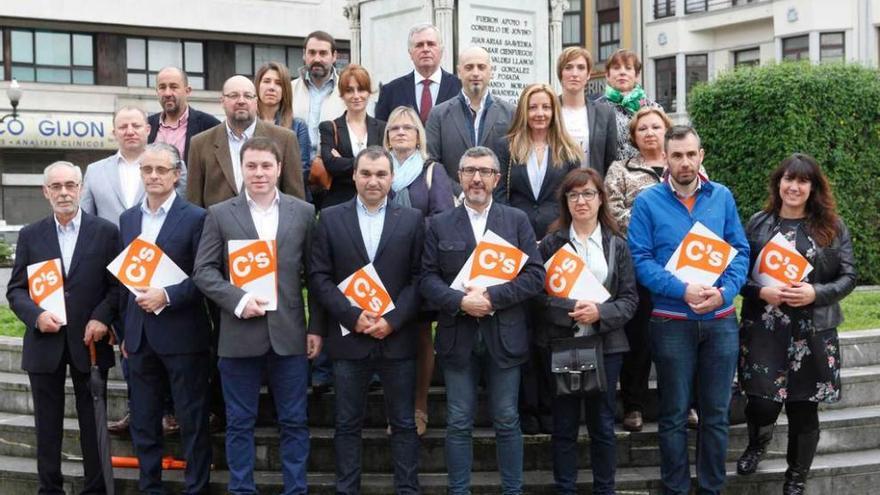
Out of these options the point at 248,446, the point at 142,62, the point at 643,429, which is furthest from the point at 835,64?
the point at 142,62

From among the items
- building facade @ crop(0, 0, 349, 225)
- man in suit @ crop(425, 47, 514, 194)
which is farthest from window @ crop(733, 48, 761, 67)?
man in suit @ crop(425, 47, 514, 194)

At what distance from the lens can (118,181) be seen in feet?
24.9

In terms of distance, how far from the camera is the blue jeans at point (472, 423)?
6.69 meters

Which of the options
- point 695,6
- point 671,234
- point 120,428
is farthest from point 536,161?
point 695,6

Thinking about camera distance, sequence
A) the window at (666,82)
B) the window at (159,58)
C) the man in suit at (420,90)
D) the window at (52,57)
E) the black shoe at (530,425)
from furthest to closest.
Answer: the window at (666,82)
the window at (159,58)
the window at (52,57)
the man in suit at (420,90)
the black shoe at (530,425)

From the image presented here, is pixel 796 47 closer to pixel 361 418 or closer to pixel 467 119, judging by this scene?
pixel 467 119

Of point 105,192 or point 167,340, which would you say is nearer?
point 167,340

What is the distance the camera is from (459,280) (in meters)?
6.73

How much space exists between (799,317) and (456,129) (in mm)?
2748

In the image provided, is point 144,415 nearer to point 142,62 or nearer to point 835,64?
point 835,64

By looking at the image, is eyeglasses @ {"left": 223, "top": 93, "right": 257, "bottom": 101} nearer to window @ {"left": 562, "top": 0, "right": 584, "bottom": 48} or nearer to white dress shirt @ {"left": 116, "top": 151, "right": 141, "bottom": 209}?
white dress shirt @ {"left": 116, "top": 151, "right": 141, "bottom": 209}

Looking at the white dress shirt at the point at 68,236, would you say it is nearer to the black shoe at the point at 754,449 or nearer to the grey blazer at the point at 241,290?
the grey blazer at the point at 241,290

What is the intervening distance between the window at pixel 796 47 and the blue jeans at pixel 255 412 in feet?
122

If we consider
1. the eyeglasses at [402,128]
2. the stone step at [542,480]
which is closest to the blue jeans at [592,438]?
the stone step at [542,480]
